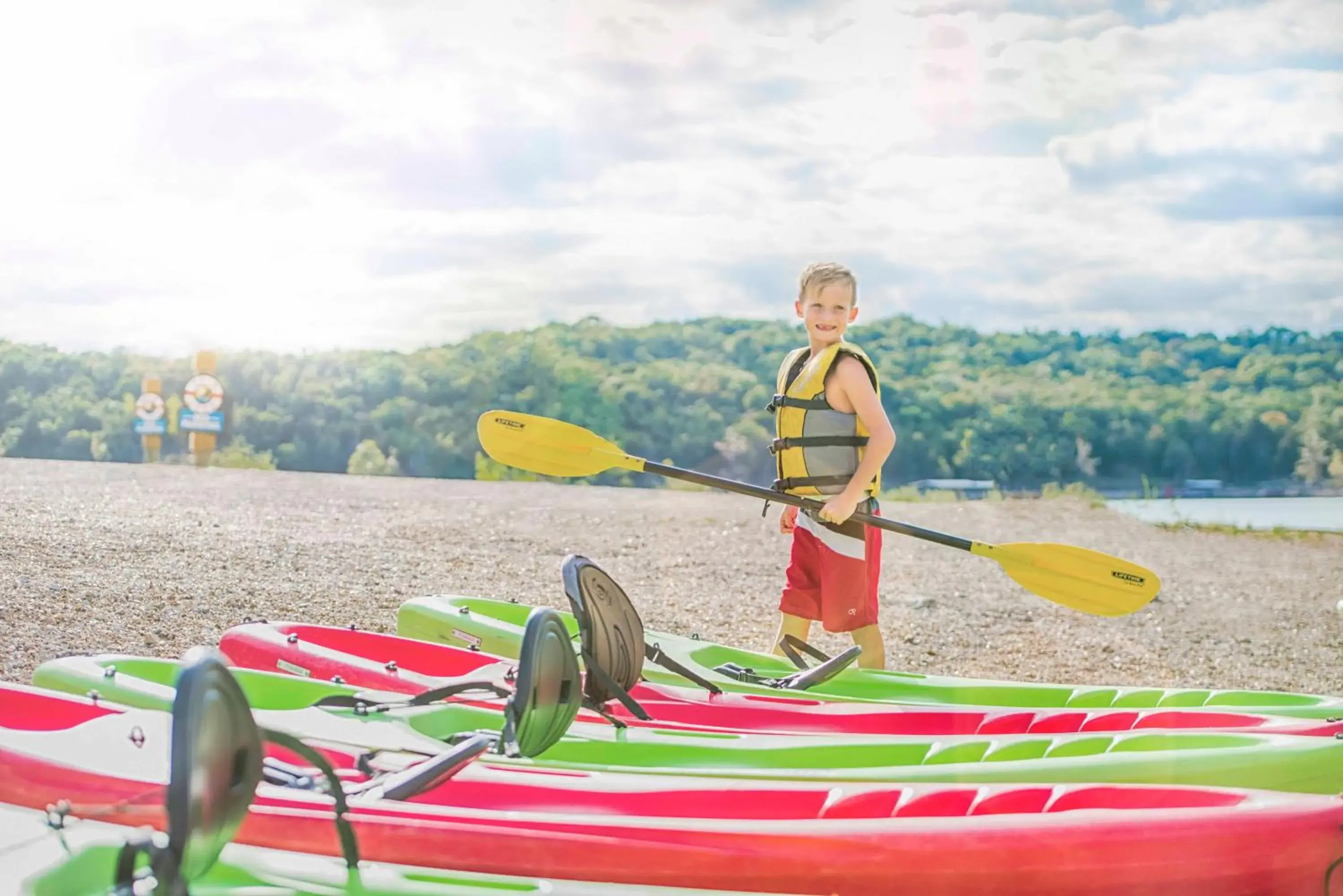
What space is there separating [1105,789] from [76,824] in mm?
1624

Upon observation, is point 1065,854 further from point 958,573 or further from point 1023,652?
point 958,573

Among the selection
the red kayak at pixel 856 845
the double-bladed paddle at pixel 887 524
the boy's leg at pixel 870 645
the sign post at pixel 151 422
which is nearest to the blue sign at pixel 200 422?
the sign post at pixel 151 422

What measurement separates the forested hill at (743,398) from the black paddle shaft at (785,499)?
7091mm

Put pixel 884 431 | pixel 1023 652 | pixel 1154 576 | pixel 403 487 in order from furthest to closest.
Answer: pixel 403 487
pixel 1023 652
pixel 1154 576
pixel 884 431

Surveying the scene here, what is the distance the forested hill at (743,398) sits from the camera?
40.3 ft

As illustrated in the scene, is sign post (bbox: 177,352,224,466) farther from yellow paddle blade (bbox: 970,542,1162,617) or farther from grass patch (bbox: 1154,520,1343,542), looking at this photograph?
yellow paddle blade (bbox: 970,542,1162,617)

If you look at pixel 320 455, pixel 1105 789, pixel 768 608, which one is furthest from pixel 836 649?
pixel 320 455

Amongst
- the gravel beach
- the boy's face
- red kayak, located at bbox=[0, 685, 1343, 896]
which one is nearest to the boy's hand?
the boy's face

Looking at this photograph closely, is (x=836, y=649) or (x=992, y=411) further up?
(x=992, y=411)

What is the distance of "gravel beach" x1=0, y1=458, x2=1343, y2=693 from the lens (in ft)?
15.1

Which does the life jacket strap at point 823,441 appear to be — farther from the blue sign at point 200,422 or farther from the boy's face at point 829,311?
the blue sign at point 200,422

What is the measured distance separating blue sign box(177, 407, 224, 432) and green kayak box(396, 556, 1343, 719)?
361 inches

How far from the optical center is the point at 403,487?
10.2 meters

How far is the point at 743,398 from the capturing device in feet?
55.0
